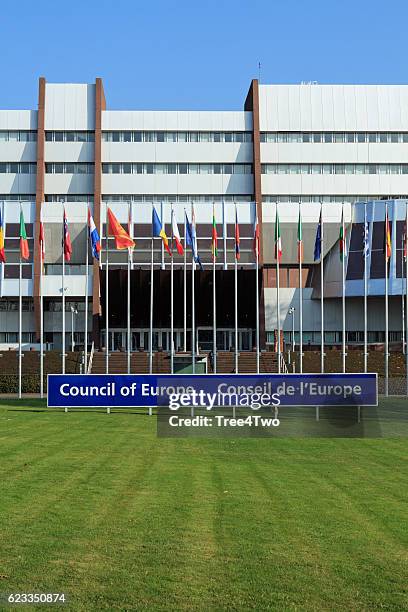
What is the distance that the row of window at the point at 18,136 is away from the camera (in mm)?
88250

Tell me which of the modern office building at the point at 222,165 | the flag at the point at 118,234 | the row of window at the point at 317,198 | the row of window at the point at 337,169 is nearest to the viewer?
the flag at the point at 118,234

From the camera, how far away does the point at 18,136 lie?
88375 millimetres

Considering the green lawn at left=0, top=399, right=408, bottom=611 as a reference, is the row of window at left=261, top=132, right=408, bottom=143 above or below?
above

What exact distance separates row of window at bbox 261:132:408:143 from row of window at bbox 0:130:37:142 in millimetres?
25480

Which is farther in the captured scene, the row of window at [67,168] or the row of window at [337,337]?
the row of window at [67,168]

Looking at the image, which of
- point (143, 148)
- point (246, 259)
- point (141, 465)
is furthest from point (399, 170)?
point (141, 465)

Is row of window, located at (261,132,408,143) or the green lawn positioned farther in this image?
row of window, located at (261,132,408,143)

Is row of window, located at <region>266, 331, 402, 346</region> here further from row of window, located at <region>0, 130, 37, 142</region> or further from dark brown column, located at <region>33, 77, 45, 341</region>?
row of window, located at <region>0, 130, 37, 142</region>

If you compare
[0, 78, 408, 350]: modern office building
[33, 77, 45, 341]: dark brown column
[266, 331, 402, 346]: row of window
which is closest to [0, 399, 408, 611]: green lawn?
[33, 77, 45, 341]: dark brown column

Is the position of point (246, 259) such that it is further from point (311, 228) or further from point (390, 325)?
point (390, 325)

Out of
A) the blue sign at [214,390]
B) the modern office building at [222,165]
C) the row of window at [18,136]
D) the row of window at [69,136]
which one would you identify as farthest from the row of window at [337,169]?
the blue sign at [214,390]

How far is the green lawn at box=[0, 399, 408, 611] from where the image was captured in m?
8.20

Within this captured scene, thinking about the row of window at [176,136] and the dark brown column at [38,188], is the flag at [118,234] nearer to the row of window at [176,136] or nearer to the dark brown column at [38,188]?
the dark brown column at [38,188]

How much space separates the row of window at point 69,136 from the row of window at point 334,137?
19.2m
